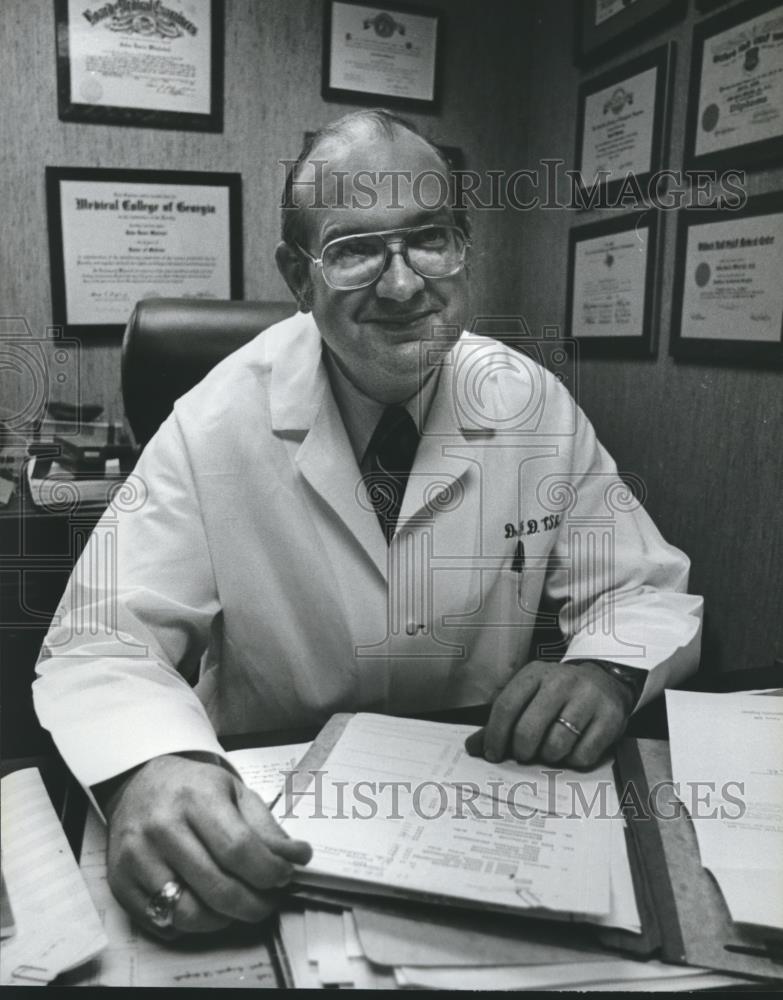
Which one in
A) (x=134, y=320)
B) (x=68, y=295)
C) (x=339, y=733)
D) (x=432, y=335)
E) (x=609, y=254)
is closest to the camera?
(x=339, y=733)

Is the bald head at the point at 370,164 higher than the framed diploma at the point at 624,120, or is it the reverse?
the framed diploma at the point at 624,120

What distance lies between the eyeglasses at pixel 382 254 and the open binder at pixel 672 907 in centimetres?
44

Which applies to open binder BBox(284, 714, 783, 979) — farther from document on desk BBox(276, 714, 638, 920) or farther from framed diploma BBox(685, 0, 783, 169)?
framed diploma BBox(685, 0, 783, 169)

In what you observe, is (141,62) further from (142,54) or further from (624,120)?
(624,120)

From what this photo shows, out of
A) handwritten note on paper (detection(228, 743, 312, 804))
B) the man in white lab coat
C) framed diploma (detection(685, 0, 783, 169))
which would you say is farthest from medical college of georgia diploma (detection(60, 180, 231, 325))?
handwritten note on paper (detection(228, 743, 312, 804))

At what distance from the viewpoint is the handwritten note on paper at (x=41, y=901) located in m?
0.38

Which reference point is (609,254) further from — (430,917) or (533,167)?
(430,917)

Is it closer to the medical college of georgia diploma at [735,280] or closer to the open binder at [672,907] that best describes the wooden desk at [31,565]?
the open binder at [672,907]

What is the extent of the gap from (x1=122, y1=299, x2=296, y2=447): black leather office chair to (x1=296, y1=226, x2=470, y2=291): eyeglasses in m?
0.41

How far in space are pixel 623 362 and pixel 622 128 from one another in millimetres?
344

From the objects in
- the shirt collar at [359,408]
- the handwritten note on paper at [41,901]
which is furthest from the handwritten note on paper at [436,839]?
the shirt collar at [359,408]

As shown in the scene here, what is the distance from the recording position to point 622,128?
113 cm

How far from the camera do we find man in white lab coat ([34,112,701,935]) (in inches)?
27.3

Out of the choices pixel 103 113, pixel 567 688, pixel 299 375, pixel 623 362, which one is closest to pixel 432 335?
pixel 299 375
